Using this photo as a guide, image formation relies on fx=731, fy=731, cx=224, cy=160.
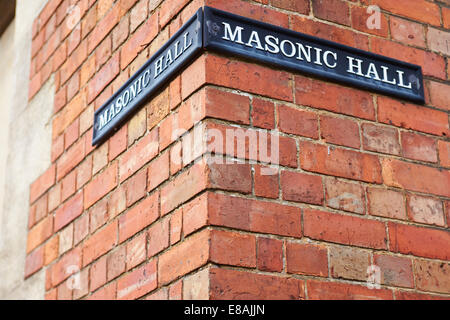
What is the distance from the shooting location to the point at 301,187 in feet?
6.41

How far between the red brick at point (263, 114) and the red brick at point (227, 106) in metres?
0.02

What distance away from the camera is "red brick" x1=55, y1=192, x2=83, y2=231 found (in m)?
2.53

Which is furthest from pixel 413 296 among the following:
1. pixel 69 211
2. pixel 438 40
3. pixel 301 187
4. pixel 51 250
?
pixel 51 250

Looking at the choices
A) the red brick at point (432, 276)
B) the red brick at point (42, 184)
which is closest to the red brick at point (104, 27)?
the red brick at point (42, 184)

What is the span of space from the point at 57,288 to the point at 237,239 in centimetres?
105

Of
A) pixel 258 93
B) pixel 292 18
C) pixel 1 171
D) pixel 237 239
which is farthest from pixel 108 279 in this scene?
pixel 1 171

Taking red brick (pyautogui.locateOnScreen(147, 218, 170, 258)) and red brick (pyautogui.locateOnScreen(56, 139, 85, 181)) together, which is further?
red brick (pyautogui.locateOnScreen(56, 139, 85, 181))

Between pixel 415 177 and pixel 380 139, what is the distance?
16 cm

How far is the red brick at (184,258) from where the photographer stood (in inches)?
70.0

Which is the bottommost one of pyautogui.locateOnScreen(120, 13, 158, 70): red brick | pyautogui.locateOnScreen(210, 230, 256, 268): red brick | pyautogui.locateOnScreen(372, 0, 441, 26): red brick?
pyautogui.locateOnScreen(210, 230, 256, 268): red brick

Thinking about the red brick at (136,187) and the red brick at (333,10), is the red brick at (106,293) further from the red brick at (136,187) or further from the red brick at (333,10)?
the red brick at (333,10)

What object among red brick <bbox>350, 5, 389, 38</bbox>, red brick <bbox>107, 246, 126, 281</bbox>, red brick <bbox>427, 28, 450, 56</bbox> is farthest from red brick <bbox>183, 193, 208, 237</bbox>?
red brick <bbox>427, 28, 450, 56</bbox>

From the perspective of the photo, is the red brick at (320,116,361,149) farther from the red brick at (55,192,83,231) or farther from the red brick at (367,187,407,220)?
the red brick at (55,192,83,231)

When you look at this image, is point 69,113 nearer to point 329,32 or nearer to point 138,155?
point 138,155
